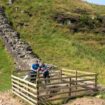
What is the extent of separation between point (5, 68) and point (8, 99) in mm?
11857

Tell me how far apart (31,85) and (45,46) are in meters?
22.8

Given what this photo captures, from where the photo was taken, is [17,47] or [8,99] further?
[17,47]

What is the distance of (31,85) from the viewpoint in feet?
87.3

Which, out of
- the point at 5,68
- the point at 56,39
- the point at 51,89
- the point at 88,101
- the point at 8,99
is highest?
the point at 51,89

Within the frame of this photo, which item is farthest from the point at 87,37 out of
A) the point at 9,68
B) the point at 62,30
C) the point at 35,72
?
the point at 35,72

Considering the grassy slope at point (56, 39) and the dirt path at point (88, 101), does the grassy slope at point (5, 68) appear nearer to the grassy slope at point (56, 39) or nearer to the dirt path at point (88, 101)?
the grassy slope at point (56, 39)

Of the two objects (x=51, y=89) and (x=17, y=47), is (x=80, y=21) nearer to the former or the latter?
(x=17, y=47)

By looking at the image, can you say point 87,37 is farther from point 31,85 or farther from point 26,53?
point 31,85

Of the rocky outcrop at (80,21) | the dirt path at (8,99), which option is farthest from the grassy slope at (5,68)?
the rocky outcrop at (80,21)

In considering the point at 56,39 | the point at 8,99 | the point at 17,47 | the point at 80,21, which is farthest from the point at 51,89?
the point at 80,21

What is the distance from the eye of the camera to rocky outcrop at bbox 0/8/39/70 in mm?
40916

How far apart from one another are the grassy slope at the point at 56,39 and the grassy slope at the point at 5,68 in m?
3.92

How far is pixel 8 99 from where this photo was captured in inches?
1155

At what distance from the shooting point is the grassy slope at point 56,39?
43591 millimetres
